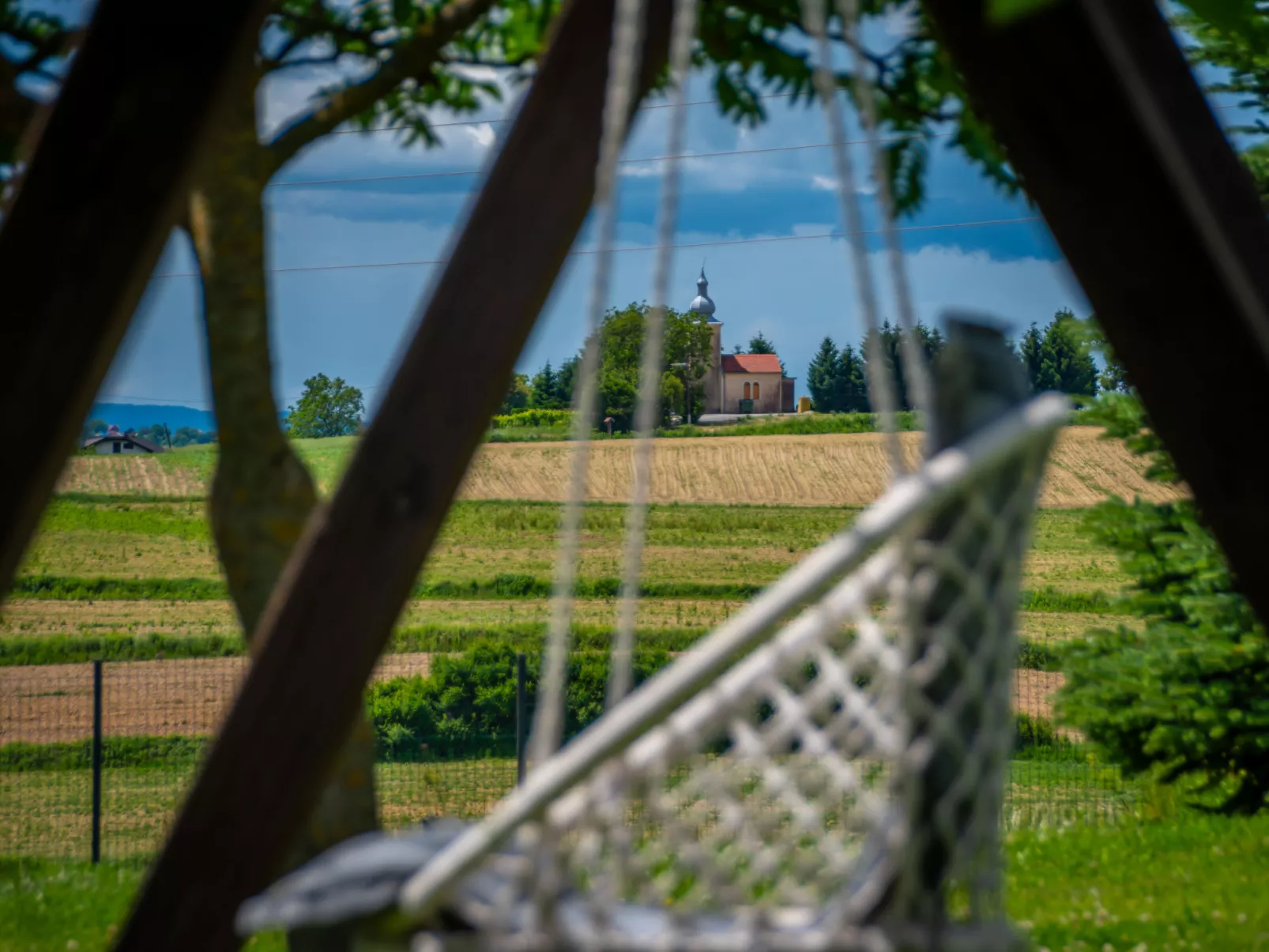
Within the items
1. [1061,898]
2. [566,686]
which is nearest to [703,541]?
[566,686]

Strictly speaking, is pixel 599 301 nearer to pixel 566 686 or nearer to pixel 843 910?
pixel 843 910

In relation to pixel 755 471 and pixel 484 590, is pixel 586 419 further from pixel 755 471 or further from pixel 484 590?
pixel 755 471

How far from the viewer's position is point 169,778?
38.3 feet

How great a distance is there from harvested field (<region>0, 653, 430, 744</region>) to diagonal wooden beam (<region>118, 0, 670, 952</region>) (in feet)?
46.6

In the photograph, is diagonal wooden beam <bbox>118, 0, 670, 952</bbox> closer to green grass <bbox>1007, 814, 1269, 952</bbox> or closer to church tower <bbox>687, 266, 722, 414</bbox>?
green grass <bbox>1007, 814, 1269, 952</bbox>

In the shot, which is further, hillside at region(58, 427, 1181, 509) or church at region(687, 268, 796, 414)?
church at region(687, 268, 796, 414)

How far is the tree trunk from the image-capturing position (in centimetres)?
340

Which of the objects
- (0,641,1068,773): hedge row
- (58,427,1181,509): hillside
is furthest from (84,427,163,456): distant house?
(0,641,1068,773): hedge row

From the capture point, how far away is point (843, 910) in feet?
3.17

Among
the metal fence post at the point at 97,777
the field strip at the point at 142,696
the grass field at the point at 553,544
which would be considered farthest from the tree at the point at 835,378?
the metal fence post at the point at 97,777

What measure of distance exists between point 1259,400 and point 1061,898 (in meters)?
3.60

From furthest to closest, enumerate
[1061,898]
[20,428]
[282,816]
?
[1061,898] → [282,816] → [20,428]

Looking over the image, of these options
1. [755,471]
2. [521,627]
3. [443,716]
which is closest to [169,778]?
[443,716]

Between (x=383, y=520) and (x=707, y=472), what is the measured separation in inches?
1286
